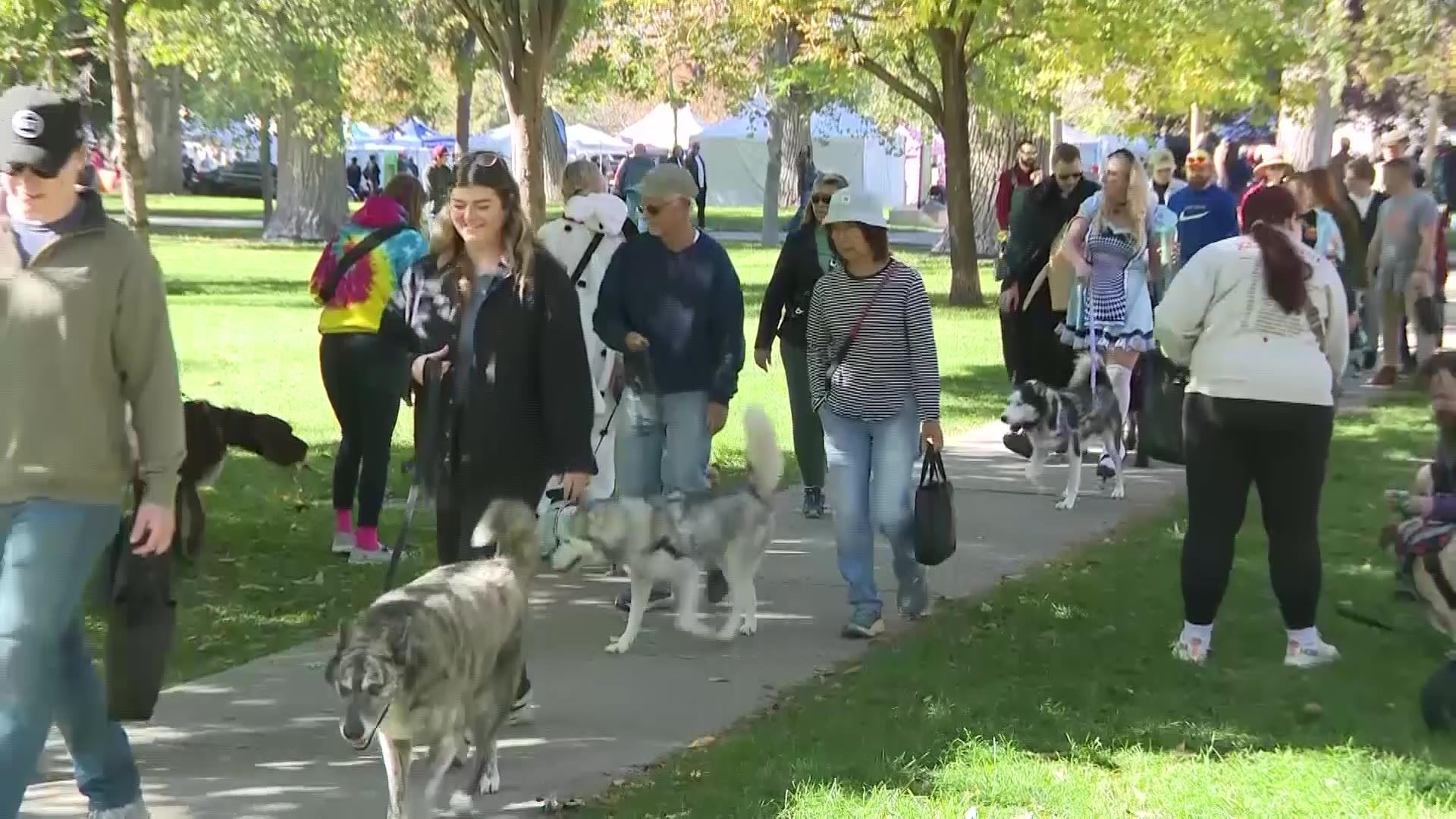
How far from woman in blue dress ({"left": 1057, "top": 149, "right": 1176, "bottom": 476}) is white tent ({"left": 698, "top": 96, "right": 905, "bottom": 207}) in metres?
40.1

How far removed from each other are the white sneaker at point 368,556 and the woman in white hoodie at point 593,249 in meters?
1.13

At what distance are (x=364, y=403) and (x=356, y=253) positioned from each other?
29.7 inches

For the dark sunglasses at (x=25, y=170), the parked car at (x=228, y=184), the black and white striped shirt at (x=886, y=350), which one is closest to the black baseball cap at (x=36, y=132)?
the dark sunglasses at (x=25, y=170)

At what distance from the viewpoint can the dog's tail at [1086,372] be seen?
11133 millimetres

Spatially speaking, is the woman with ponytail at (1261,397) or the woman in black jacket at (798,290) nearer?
the woman with ponytail at (1261,397)

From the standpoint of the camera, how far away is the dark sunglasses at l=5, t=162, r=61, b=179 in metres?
4.32

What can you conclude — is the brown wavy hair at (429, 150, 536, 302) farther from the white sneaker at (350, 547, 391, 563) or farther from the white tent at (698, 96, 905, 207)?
the white tent at (698, 96, 905, 207)

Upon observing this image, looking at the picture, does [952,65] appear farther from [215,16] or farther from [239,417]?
[239,417]

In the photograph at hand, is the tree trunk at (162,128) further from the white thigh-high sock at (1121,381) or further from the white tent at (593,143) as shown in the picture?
the white thigh-high sock at (1121,381)

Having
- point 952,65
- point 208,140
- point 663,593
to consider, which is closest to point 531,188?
point 952,65

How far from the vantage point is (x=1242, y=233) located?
283 inches

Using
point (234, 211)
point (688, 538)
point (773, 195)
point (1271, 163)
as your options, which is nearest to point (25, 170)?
point (688, 538)

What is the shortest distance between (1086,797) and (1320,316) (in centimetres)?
241

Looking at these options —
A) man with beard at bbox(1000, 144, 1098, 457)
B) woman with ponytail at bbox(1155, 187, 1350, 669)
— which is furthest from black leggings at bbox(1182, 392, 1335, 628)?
man with beard at bbox(1000, 144, 1098, 457)
